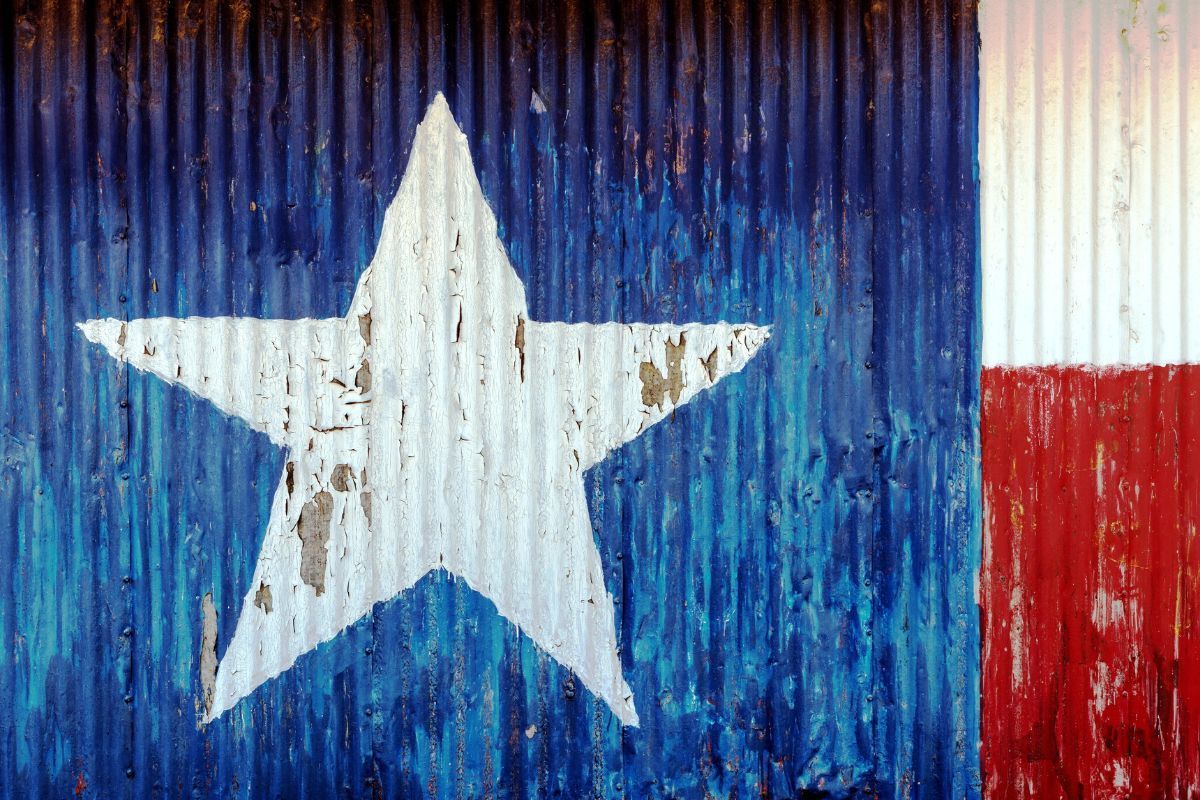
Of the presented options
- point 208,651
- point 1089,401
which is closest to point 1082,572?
point 1089,401

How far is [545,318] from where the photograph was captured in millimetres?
3096

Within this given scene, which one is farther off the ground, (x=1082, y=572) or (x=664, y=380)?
(x=664, y=380)

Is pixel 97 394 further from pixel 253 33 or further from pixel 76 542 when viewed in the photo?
pixel 253 33

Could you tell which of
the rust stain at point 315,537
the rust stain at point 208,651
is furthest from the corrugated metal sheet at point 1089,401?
the rust stain at point 208,651

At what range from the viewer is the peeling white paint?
3076 millimetres

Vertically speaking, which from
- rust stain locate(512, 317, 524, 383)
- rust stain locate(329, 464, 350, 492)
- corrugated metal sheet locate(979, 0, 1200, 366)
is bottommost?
rust stain locate(329, 464, 350, 492)

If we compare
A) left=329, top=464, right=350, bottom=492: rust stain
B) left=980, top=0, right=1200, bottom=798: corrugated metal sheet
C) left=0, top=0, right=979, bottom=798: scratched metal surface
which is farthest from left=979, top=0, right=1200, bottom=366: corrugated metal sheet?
left=329, top=464, right=350, bottom=492: rust stain

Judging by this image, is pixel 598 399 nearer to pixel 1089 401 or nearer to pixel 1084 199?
pixel 1089 401

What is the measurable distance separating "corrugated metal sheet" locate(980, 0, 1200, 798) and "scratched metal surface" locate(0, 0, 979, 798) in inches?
4.8

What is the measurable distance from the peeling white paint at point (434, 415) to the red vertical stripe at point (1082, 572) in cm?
97

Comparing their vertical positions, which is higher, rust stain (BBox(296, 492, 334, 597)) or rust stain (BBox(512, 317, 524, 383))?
rust stain (BBox(512, 317, 524, 383))

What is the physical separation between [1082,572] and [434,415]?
2.12 m

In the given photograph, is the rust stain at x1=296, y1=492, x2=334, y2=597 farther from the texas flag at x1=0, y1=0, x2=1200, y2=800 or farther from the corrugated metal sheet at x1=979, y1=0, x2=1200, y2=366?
the corrugated metal sheet at x1=979, y1=0, x2=1200, y2=366

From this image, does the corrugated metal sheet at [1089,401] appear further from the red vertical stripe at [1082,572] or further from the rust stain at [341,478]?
the rust stain at [341,478]
